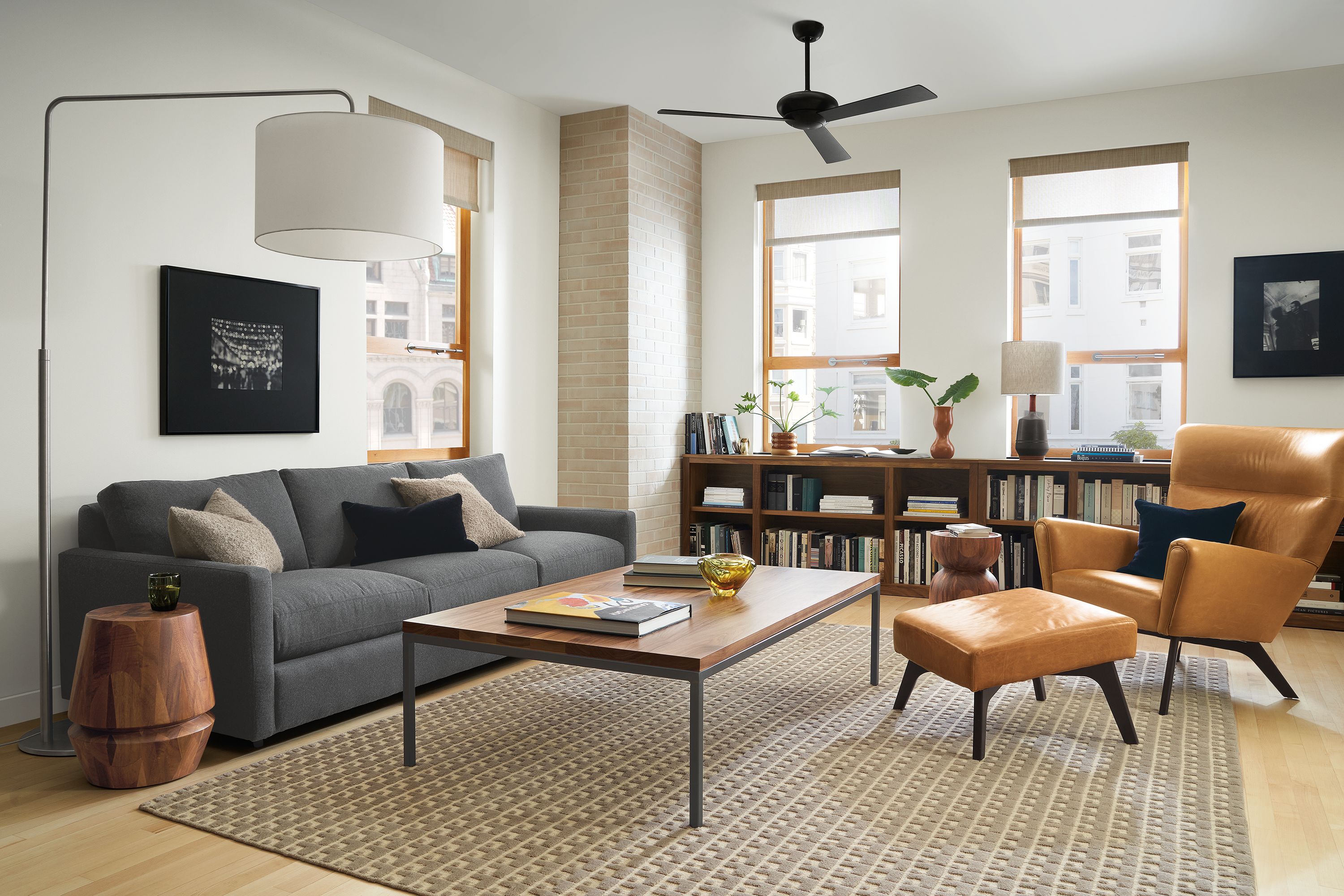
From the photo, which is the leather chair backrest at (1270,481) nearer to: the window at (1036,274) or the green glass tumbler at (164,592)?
the window at (1036,274)

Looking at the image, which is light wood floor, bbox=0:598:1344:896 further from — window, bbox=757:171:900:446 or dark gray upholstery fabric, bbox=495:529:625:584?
window, bbox=757:171:900:446

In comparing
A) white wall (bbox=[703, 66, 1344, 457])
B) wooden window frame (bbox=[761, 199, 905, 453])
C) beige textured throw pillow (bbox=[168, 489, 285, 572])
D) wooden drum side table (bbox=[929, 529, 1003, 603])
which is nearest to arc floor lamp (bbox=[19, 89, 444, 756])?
beige textured throw pillow (bbox=[168, 489, 285, 572])

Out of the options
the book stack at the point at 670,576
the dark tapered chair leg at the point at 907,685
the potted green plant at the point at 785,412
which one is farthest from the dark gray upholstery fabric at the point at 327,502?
the potted green plant at the point at 785,412

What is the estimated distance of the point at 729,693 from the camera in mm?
3492

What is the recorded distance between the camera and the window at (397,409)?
479cm

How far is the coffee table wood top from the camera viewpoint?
7.84 feet

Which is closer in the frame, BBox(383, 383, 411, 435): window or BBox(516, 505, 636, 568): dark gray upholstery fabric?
BBox(516, 505, 636, 568): dark gray upholstery fabric

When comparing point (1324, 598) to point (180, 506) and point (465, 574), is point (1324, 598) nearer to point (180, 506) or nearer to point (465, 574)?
point (465, 574)

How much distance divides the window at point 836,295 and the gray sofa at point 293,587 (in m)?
2.64

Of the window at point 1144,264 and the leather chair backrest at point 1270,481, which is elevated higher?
the window at point 1144,264

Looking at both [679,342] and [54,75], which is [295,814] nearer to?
[54,75]

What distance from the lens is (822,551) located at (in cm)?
587

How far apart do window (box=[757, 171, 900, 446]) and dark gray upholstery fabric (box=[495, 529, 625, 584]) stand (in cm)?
220

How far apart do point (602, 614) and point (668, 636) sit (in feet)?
0.61
